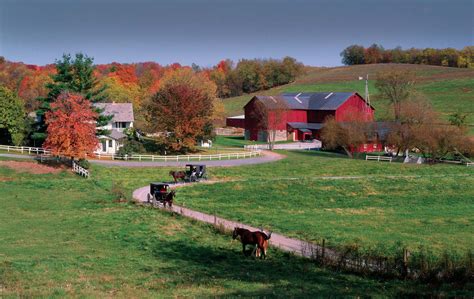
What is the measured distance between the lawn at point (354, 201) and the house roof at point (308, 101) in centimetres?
2850

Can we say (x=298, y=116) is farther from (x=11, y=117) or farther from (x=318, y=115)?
(x=11, y=117)

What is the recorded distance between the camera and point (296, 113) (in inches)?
3529

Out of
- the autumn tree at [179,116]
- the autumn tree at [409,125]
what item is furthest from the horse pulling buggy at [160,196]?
the autumn tree at [409,125]

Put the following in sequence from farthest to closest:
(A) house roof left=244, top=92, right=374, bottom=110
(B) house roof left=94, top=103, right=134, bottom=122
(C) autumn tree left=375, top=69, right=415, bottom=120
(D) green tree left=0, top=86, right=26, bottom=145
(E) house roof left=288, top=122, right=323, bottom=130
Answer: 1. (E) house roof left=288, top=122, right=323, bottom=130
2. (A) house roof left=244, top=92, right=374, bottom=110
3. (C) autumn tree left=375, top=69, right=415, bottom=120
4. (B) house roof left=94, top=103, right=134, bottom=122
5. (D) green tree left=0, top=86, right=26, bottom=145

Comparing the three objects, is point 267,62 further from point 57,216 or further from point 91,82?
point 57,216

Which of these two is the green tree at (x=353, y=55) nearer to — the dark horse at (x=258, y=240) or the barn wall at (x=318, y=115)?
the barn wall at (x=318, y=115)

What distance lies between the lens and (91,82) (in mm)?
59875

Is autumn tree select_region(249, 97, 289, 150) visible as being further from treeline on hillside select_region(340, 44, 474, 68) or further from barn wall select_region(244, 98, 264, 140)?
treeline on hillside select_region(340, 44, 474, 68)

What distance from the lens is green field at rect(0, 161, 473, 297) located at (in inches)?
607

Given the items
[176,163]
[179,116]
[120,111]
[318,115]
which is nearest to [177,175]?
[176,163]

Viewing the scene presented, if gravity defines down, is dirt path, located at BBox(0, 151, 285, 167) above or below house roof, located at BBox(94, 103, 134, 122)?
below

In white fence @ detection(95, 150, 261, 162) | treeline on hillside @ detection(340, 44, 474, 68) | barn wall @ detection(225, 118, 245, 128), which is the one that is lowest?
white fence @ detection(95, 150, 261, 162)

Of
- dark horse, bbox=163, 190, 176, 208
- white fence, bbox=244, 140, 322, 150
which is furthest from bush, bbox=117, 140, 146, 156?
dark horse, bbox=163, 190, 176, 208

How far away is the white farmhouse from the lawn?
17573 millimetres
